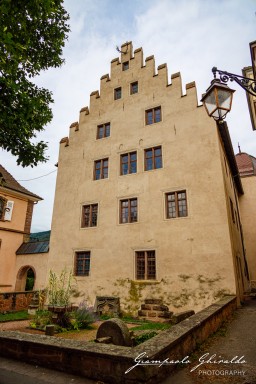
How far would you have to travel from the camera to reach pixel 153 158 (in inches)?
563

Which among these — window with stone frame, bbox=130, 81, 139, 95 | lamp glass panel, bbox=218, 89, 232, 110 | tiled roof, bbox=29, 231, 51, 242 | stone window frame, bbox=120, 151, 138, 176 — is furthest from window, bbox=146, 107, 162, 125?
tiled roof, bbox=29, 231, 51, 242

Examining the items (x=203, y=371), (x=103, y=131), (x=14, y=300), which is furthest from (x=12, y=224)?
(x=203, y=371)

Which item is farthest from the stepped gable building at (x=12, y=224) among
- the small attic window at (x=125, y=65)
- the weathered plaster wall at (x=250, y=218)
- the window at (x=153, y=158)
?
the weathered plaster wall at (x=250, y=218)

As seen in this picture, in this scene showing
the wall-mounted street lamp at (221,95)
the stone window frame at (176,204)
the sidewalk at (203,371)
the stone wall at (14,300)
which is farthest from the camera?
the stone wall at (14,300)

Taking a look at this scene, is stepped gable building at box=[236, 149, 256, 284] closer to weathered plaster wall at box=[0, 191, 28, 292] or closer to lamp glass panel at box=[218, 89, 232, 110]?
weathered plaster wall at box=[0, 191, 28, 292]

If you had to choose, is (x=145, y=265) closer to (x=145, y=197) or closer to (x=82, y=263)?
(x=145, y=197)

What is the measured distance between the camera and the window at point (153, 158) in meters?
14.1

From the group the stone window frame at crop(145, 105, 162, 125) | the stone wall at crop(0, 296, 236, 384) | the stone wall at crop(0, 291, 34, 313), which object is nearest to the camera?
the stone wall at crop(0, 296, 236, 384)

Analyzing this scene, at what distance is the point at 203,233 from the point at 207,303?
311 cm

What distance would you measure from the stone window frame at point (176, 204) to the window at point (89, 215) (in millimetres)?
4648

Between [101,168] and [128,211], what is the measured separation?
376cm

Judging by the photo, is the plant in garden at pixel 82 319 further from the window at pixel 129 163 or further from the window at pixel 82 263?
the window at pixel 129 163

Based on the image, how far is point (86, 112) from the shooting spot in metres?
17.9

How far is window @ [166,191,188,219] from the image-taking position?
41.5ft
